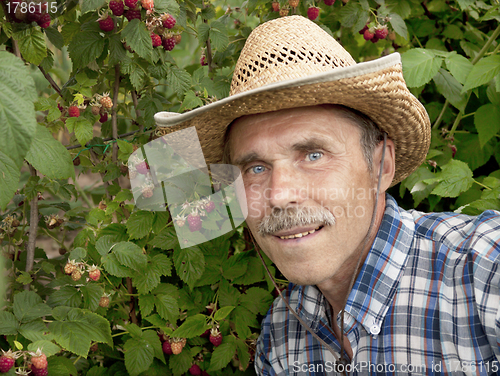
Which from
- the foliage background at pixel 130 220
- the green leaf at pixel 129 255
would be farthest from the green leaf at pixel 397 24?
the green leaf at pixel 129 255

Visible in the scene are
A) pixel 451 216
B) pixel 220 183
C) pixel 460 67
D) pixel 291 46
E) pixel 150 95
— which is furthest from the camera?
pixel 460 67

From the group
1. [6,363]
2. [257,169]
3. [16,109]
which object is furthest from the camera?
[257,169]

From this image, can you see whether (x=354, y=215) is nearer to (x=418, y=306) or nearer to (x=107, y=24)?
(x=418, y=306)

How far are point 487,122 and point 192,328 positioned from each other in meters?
1.76

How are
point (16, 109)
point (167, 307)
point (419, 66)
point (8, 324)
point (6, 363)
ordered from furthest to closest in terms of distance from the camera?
Answer: point (419, 66) → point (167, 307) → point (8, 324) → point (6, 363) → point (16, 109)

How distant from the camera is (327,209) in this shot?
1.44 meters

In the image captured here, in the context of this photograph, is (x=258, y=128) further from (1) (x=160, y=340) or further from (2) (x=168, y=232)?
(1) (x=160, y=340)

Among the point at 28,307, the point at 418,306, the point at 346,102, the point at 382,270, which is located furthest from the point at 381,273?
the point at 28,307

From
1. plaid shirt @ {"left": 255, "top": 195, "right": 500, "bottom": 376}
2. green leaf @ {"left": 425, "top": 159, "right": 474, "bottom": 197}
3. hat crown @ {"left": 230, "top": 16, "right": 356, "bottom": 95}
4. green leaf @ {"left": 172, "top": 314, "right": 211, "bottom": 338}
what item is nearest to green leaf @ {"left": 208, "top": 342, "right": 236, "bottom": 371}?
green leaf @ {"left": 172, "top": 314, "right": 211, "bottom": 338}

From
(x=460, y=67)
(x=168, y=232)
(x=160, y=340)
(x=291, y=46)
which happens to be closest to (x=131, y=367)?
(x=160, y=340)

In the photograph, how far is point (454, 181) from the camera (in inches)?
81.2

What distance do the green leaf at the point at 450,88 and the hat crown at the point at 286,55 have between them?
0.94m

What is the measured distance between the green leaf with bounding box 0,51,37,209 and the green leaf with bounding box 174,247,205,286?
2.65ft

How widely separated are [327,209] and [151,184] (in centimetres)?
70
